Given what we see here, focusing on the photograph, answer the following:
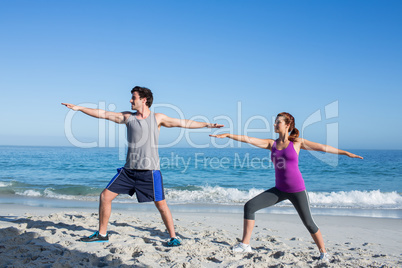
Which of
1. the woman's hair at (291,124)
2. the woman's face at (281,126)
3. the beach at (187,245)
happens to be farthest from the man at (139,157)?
the woman's hair at (291,124)

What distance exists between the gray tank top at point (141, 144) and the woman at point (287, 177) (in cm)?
86

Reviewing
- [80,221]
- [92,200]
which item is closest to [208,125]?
[80,221]

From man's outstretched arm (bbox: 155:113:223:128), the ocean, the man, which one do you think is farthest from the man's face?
the ocean

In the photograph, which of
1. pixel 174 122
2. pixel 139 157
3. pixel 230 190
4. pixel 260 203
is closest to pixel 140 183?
pixel 139 157

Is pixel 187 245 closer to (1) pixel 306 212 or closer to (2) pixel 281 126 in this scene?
(1) pixel 306 212

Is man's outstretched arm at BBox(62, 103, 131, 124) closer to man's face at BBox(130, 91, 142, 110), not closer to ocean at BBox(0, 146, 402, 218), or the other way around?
man's face at BBox(130, 91, 142, 110)

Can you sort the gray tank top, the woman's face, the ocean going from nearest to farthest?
1. the woman's face
2. the gray tank top
3. the ocean

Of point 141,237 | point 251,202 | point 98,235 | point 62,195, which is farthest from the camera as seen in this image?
point 62,195

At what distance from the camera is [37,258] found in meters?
3.62

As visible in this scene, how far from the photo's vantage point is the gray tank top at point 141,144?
13.5 ft

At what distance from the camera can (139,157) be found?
4145 millimetres

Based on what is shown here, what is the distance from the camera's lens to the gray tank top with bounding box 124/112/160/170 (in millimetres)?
4129

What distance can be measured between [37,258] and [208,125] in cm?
261

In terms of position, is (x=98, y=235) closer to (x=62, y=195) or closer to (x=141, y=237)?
(x=141, y=237)
